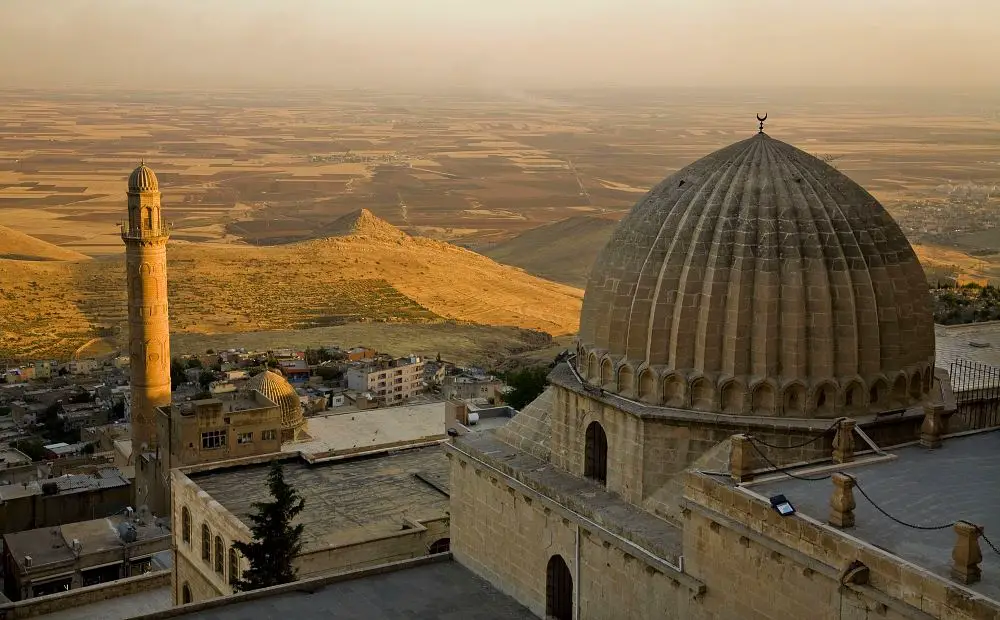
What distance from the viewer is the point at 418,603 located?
17031 millimetres

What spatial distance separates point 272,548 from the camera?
21156 millimetres

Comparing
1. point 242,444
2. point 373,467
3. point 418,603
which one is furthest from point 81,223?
point 418,603

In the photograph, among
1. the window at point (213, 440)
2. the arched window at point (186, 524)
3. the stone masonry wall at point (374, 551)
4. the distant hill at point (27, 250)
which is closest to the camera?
the stone masonry wall at point (374, 551)

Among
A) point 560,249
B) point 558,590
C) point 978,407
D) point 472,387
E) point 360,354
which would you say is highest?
point 978,407

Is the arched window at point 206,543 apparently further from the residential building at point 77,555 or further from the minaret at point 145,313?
the minaret at point 145,313

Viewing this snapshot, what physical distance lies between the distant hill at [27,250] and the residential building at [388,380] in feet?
215

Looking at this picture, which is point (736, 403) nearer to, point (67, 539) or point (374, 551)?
point (374, 551)

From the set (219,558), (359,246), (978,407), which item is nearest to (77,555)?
(219,558)

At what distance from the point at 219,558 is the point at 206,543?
2.79ft

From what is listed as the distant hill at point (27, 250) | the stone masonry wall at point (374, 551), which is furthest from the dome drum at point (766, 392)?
the distant hill at point (27, 250)

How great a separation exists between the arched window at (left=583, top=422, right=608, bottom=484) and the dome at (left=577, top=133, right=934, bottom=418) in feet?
2.49

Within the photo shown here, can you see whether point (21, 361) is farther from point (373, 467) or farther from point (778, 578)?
point (778, 578)

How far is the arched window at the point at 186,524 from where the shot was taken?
25516 mm

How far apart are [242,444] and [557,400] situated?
→ 73.1ft
